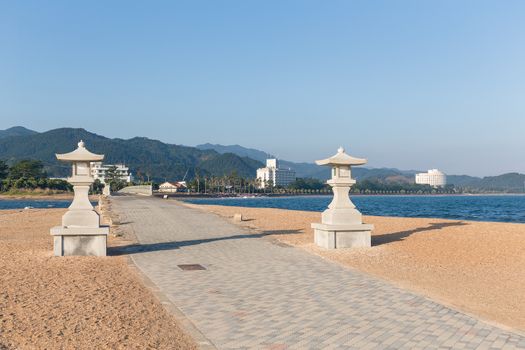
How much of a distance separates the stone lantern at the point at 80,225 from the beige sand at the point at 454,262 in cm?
538

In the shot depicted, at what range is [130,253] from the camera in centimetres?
1319

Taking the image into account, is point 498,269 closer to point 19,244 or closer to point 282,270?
point 282,270

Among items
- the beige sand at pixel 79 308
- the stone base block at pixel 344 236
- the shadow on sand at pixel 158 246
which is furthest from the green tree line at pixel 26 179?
the beige sand at pixel 79 308

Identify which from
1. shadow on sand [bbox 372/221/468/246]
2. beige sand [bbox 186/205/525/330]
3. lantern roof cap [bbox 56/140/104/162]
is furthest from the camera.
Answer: shadow on sand [bbox 372/221/468/246]

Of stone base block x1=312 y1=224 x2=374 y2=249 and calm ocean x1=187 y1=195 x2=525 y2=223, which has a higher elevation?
stone base block x1=312 y1=224 x2=374 y2=249

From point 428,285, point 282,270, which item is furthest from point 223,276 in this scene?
point 428,285

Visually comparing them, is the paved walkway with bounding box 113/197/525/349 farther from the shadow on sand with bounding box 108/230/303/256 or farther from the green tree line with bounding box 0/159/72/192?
the green tree line with bounding box 0/159/72/192

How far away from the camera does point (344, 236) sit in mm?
14266

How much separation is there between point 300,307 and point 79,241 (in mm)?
6742

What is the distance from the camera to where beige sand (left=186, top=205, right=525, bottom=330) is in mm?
8695

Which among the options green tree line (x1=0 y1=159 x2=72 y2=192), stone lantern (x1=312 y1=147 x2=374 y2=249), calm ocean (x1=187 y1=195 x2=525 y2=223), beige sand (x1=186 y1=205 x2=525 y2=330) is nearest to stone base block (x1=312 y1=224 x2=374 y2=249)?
stone lantern (x1=312 y1=147 x2=374 y2=249)

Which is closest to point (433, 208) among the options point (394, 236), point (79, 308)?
point (394, 236)

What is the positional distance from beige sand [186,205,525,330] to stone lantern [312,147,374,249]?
447 millimetres

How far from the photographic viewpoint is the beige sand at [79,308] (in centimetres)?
576
